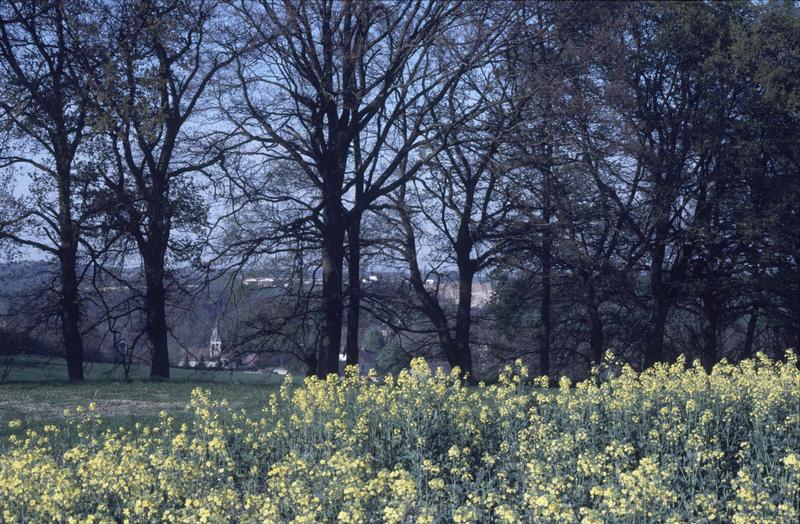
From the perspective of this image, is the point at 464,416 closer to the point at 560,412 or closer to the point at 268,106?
the point at 560,412

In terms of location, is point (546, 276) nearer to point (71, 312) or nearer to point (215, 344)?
point (215, 344)

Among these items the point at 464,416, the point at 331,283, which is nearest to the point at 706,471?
the point at 464,416

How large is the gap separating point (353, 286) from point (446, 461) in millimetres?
13436

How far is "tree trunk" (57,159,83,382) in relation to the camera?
17.6 metres

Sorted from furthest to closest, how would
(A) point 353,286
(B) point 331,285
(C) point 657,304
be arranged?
1. (C) point 657,304
2. (A) point 353,286
3. (B) point 331,285

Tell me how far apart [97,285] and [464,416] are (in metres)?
→ 13.8

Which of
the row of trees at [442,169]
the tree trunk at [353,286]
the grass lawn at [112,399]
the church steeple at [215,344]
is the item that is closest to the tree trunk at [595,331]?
the row of trees at [442,169]

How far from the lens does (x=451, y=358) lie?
23531 mm

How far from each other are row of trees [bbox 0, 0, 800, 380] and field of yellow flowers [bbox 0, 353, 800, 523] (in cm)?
879

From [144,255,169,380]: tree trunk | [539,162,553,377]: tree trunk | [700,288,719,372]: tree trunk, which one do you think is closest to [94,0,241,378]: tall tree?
[144,255,169,380]: tree trunk

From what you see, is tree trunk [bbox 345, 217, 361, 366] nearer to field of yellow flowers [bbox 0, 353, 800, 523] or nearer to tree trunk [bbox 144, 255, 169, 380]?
tree trunk [bbox 144, 255, 169, 380]

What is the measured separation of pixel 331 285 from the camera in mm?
18141

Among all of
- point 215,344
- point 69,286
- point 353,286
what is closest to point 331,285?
point 353,286

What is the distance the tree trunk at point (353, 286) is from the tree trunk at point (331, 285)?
170cm
